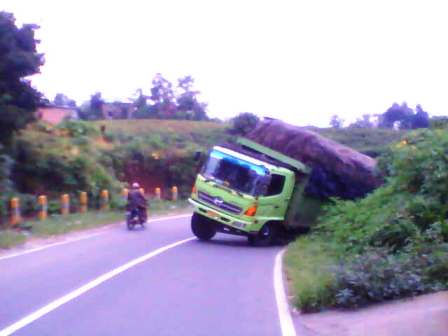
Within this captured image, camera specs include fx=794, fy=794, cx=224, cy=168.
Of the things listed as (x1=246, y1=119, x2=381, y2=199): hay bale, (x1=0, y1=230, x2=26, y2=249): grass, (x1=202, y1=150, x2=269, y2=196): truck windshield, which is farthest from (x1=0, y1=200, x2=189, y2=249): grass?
(x1=246, y1=119, x2=381, y2=199): hay bale

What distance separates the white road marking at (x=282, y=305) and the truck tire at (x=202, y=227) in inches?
221

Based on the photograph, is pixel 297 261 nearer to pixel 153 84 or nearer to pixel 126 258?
pixel 126 258

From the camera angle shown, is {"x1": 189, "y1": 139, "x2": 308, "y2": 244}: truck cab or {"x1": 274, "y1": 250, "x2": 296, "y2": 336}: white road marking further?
{"x1": 189, "y1": 139, "x2": 308, "y2": 244}: truck cab

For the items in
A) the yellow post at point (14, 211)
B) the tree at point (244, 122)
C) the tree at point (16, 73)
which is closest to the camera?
the yellow post at point (14, 211)

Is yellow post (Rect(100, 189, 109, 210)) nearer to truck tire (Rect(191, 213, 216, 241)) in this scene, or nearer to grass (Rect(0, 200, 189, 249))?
grass (Rect(0, 200, 189, 249))

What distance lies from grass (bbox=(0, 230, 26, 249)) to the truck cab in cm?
504

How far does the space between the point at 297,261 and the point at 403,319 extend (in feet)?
27.4

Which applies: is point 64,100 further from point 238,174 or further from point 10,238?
point 10,238

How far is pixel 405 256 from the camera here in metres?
13.2

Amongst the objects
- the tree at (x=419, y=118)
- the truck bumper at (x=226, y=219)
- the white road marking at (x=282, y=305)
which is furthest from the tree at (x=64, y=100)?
the white road marking at (x=282, y=305)

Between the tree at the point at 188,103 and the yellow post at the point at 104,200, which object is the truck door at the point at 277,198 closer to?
the yellow post at the point at 104,200

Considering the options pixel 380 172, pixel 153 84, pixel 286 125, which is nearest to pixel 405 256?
pixel 380 172

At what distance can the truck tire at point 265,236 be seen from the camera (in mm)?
23234

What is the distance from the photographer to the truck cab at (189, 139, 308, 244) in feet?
72.5
